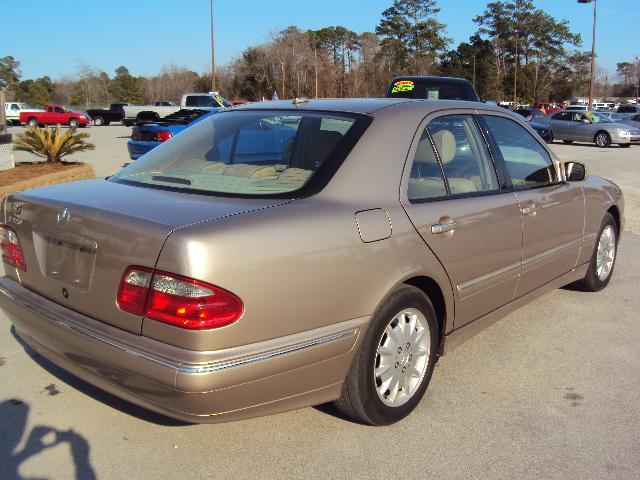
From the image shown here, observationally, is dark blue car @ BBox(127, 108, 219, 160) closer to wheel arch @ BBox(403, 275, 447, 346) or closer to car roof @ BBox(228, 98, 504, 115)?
car roof @ BBox(228, 98, 504, 115)

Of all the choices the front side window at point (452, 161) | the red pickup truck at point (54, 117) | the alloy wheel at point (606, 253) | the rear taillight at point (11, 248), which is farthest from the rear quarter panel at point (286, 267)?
the red pickup truck at point (54, 117)

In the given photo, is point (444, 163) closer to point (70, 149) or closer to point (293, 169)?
point (293, 169)

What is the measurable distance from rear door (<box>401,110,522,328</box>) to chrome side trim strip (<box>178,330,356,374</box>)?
74 centimetres

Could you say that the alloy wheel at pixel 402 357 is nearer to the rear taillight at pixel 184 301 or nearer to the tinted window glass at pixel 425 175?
the tinted window glass at pixel 425 175

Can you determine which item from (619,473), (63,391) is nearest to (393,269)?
(619,473)

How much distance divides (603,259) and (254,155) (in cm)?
341

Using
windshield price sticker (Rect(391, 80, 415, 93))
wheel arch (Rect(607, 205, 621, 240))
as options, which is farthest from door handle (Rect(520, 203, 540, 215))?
windshield price sticker (Rect(391, 80, 415, 93))

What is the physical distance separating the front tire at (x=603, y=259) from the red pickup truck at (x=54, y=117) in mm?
40437

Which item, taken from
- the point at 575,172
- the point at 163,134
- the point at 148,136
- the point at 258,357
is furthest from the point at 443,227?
the point at 148,136

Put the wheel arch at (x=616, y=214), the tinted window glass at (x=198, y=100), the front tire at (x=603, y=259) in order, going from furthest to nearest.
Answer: the tinted window glass at (x=198, y=100)
the wheel arch at (x=616, y=214)
the front tire at (x=603, y=259)

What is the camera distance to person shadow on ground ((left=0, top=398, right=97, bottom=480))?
2.63 metres

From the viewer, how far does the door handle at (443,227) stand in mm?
3098

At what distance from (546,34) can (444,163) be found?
3446 inches

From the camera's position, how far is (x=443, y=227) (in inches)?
124
